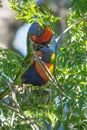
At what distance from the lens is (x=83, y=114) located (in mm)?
1056

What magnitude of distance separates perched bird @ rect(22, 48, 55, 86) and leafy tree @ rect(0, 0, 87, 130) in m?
0.02

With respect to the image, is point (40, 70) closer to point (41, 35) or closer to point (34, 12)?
point (41, 35)

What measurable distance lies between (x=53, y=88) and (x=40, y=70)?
0.07m

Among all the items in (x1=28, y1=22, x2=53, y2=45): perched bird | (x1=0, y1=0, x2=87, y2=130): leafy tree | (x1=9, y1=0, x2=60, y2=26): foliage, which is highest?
(x1=9, y1=0, x2=60, y2=26): foliage

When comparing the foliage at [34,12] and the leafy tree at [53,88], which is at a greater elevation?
Result: the foliage at [34,12]

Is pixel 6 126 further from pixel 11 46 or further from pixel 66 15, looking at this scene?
pixel 11 46

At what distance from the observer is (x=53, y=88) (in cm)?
113

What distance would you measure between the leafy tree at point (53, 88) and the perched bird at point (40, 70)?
2 cm

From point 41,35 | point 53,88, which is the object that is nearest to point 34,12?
point 41,35

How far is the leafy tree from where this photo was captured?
1002 mm

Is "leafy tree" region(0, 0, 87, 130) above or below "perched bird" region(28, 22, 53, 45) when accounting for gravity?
below

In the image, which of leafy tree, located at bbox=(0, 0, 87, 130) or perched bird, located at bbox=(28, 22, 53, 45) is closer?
leafy tree, located at bbox=(0, 0, 87, 130)

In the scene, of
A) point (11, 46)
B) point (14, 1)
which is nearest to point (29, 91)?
point (14, 1)

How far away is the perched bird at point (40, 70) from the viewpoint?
1078mm
